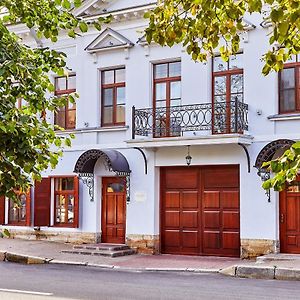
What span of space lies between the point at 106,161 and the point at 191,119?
318cm

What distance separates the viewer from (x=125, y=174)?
66.2 ft

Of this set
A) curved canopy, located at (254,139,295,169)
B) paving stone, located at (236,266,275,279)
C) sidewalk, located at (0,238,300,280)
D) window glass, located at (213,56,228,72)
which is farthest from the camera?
window glass, located at (213,56,228,72)

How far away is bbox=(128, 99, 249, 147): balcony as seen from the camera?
59.2ft

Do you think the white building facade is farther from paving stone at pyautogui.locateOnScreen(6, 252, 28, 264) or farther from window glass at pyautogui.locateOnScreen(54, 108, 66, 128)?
paving stone at pyautogui.locateOnScreen(6, 252, 28, 264)

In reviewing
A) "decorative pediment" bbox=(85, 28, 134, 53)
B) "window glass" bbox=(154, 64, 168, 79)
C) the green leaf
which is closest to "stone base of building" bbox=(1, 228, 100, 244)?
"window glass" bbox=(154, 64, 168, 79)

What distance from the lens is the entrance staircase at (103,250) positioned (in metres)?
19.1

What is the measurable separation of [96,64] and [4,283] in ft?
31.1

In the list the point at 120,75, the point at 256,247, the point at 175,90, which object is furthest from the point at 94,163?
the point at 256,247

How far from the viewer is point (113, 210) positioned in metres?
20.9

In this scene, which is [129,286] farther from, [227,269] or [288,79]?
[288,79]

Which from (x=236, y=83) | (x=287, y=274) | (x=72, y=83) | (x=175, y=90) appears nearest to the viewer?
(x=287, y=274)

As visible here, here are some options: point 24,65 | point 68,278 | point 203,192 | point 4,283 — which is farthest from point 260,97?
point 24,65

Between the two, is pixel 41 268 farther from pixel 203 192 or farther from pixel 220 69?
pixel 220 69

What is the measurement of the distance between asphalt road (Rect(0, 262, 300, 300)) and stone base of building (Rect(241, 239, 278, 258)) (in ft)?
8.78
